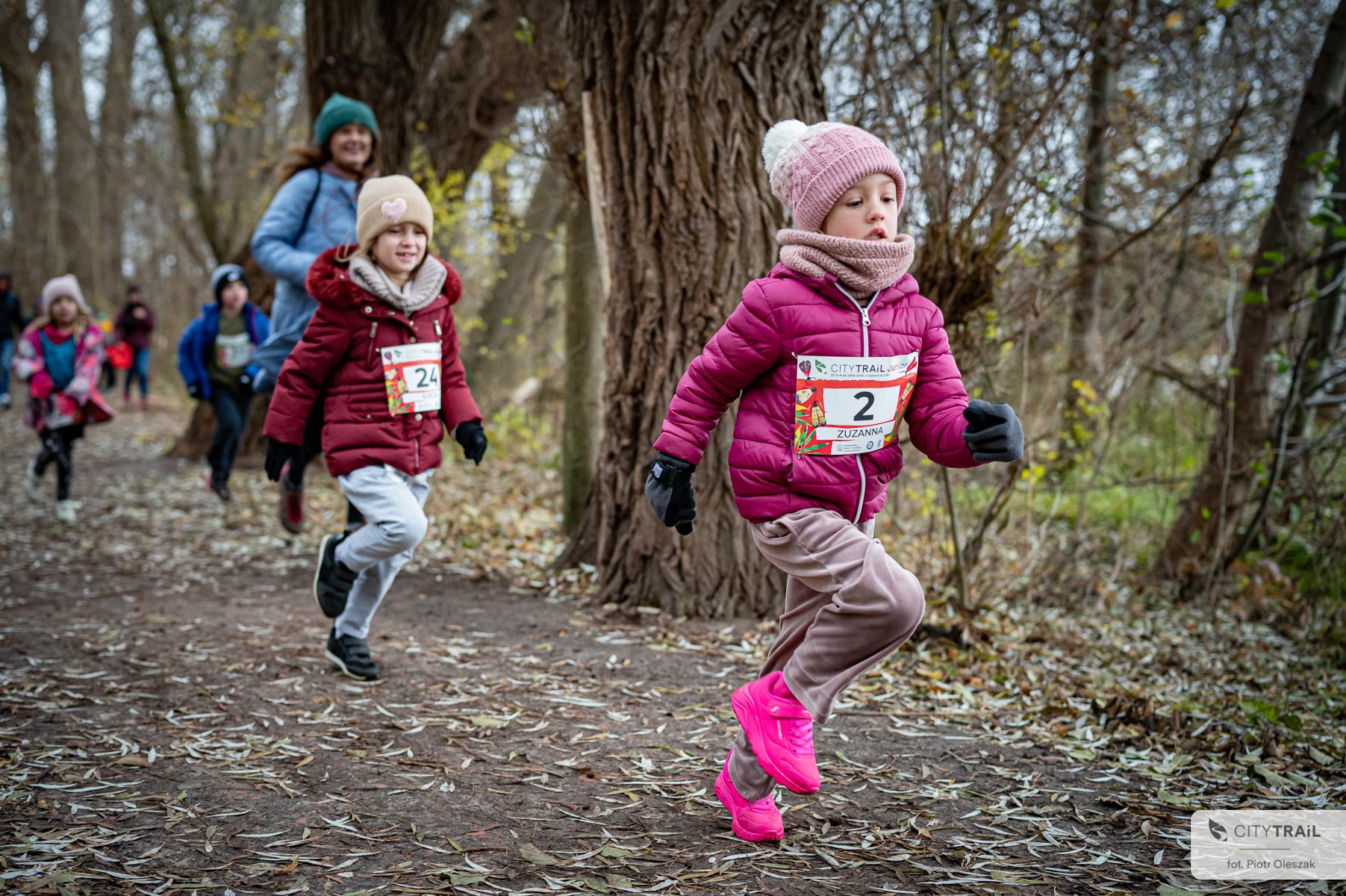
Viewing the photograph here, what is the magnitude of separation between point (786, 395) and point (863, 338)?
0.25 meters

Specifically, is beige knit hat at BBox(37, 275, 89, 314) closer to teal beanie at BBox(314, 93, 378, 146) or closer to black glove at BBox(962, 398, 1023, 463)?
teal beanie at BBox(314, 93, 378, 146)

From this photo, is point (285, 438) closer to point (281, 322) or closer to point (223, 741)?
point (223, 741)

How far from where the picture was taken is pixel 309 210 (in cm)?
528

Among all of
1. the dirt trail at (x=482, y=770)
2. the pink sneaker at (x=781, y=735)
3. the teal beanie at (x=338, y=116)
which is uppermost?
the teal beanie at (x=338, y=116)

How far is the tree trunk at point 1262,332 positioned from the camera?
6.08m

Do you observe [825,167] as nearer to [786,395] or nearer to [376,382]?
[786,395]

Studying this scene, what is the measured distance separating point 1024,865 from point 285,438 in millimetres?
2845

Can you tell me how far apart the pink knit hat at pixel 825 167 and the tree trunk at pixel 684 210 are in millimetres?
1824

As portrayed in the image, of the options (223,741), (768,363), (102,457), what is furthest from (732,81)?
(102,457)

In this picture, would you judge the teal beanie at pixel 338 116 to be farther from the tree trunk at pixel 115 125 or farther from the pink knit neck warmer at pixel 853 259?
the tree trunk at pixel 115 125

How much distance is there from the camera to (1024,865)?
2674 mm

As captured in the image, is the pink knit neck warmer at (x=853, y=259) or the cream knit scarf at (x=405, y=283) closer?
the pink knit neck warmer at (x=853, y=259)

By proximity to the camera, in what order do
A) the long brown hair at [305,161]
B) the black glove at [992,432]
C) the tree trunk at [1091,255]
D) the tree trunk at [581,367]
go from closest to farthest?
1. the black glove at [992,432]
2. the long brown hair at [305,161]
3. the tree trunk at [1091,255]
4. the tree trunk at [581,367]

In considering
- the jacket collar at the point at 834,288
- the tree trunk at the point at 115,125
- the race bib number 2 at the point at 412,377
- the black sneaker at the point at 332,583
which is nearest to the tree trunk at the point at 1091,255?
the jacket collar at the point at 834,288
